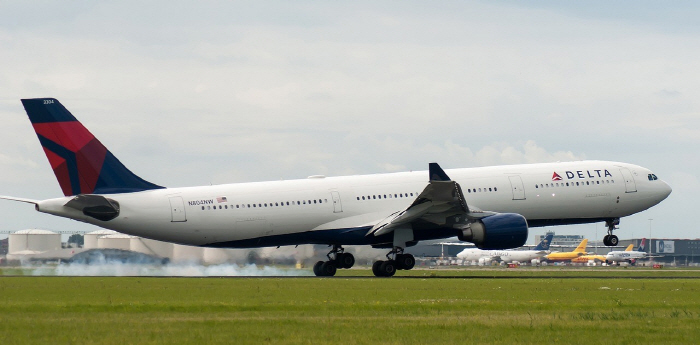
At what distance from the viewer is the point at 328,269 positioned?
53906 mm

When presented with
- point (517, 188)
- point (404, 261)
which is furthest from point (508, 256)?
point (404, 261)

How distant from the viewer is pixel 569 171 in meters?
55.3

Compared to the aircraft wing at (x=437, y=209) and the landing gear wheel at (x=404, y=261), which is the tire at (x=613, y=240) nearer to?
the aircraft wing at (x=437, y=209)

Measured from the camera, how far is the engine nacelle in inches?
1907

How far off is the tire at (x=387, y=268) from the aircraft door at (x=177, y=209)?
1062cm

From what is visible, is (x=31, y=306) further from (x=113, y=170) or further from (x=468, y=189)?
(x=468, y=189)

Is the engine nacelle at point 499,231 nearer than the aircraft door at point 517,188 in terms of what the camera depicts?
Yes

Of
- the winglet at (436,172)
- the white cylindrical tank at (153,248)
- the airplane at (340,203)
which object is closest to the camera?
the airplane at (340,203)

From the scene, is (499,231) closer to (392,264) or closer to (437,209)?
(437,209)

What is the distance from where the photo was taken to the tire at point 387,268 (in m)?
51.0

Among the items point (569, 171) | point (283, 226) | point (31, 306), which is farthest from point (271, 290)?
point (569, 171)

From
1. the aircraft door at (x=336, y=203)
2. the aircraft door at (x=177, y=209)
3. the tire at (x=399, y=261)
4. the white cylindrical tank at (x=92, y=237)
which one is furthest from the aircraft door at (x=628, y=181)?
the white cylindrical tank at (x=92, y=237)

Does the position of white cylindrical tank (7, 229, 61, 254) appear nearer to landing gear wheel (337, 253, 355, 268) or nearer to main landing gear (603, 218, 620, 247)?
landing gear wheel (337, 253, 355, 268)

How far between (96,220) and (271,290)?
15962mm
